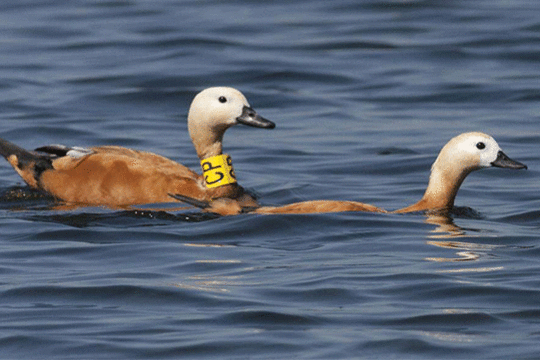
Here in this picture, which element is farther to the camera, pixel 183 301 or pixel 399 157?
pixel 399 157

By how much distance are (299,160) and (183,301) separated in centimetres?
610

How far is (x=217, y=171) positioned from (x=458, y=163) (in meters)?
2.10

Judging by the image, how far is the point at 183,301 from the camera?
8.73m

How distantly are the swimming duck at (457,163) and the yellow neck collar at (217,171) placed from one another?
1.57m

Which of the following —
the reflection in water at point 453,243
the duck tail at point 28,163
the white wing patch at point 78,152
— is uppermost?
the reflection in water at point 453,243

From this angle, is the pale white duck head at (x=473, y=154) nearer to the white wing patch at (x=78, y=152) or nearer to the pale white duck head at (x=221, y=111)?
the pale white duck head at (x=221, y=111)

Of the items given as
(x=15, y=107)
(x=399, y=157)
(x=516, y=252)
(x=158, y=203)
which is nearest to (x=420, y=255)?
(x=516, y=252)

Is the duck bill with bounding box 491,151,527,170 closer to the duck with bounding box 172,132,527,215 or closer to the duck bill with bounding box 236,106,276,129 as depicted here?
the duck with bounding box 172,132,527,215

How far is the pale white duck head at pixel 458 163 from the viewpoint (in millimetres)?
11539

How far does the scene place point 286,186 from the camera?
13383 millimetres

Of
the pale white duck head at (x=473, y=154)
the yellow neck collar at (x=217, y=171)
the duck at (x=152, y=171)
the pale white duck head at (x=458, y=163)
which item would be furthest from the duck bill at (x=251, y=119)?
the pale white duck head at (x=473, y=154)

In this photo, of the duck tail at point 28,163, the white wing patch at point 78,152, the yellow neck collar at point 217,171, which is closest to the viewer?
the yellow neck collar at point 217,171

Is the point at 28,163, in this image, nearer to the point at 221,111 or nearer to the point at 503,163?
the point at 221,111

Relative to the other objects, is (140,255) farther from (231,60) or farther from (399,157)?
(231,60)
